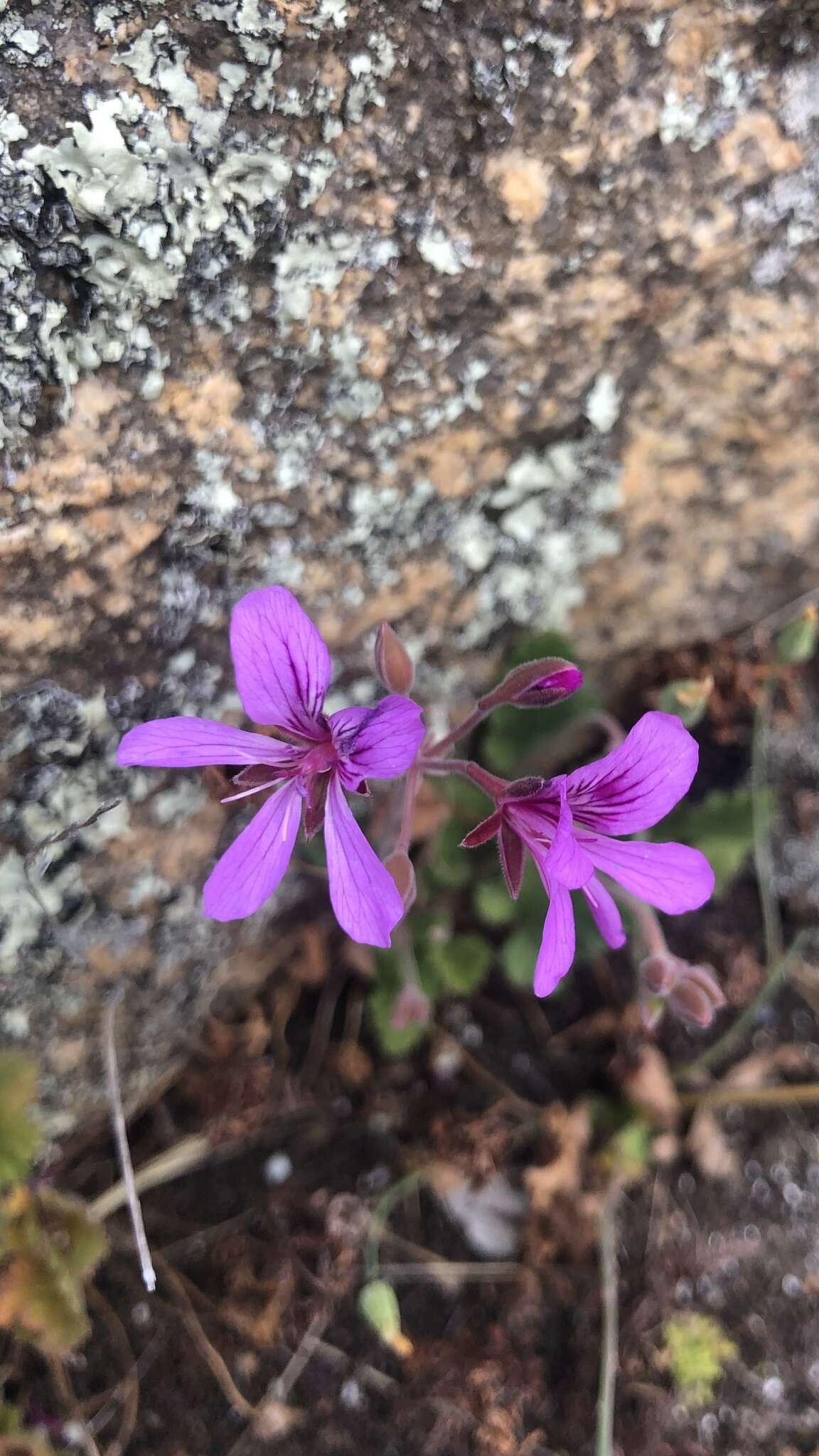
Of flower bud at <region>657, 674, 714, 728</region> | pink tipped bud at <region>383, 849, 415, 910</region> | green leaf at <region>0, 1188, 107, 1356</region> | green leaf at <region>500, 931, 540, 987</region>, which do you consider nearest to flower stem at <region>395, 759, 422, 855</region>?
pink tipped bud at <region>383, 849, 415, 910</region>

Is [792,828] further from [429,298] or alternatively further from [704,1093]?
[429,298]

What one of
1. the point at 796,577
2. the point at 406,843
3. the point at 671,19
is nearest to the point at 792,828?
the point at 796,577

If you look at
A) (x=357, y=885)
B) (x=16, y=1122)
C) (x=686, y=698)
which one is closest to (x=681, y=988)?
(x=686, y=698)

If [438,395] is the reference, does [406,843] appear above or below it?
below

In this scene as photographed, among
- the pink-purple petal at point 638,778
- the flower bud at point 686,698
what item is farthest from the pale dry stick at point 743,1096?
the pink-purple petal at point 638,778

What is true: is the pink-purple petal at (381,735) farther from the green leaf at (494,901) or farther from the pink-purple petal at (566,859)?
the green leaf at (494,901)

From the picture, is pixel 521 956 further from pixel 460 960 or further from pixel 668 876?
pixel 668 876
